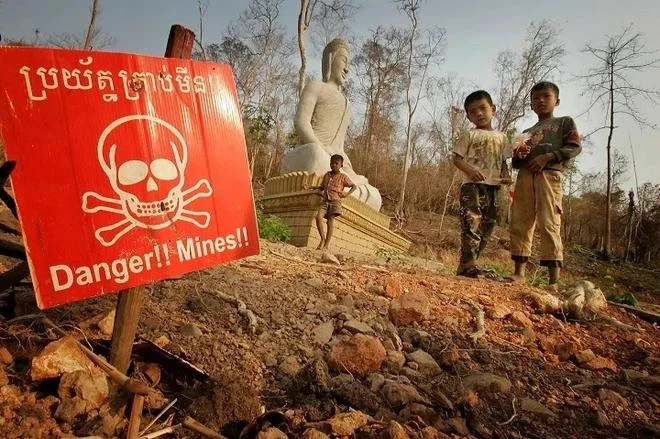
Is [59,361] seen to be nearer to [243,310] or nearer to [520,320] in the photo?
[243,310]

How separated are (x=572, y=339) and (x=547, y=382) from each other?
1.88 feet

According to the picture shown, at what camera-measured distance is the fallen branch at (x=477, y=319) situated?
1.77m

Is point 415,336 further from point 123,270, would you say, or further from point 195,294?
point 123,270

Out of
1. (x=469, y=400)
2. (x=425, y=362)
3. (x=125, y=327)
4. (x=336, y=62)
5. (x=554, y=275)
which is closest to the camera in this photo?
(x=125, y=327)

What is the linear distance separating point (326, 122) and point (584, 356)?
5.85 metres

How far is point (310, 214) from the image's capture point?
5.48 meters

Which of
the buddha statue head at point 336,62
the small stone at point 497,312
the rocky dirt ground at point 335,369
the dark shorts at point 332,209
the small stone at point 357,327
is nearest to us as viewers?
the rocky dirt ground at point 335,369

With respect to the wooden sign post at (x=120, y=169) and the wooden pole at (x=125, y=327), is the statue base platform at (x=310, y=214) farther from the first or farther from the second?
the wooden pole at (x=125, y=327)

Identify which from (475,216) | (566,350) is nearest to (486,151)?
(475,216)

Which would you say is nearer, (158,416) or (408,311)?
(158,416)

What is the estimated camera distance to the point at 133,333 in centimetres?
111

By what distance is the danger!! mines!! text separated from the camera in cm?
94

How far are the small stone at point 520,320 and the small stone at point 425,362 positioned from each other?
74cm

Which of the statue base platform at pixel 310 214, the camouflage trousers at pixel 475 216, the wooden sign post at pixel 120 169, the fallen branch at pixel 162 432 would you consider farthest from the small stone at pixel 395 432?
the statue base platform at pixel 310 214
